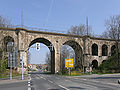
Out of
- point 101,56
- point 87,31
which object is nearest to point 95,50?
point 101,56

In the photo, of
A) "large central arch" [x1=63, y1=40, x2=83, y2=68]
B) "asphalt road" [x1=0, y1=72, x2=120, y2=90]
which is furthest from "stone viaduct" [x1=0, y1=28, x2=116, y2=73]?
"asphalt road" [x1=0, y1=72, x2=120, y2=90]

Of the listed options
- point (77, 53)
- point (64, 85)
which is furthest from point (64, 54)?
point (64, 85)

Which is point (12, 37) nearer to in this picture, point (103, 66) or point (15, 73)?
point (15, 73)

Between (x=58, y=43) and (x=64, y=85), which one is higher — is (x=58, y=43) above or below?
above

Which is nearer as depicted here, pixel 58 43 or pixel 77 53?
pixel 77 53

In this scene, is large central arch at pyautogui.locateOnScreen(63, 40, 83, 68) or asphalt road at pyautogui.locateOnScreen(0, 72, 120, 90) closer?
asphalt road at pyautogui.locateOnScreen(0, 72, 120, 90)

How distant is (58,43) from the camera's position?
161 ft

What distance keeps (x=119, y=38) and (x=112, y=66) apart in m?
8.23

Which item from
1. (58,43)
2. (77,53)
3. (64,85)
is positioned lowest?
(64,85)

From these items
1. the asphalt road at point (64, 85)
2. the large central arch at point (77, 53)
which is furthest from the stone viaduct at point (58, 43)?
the asphalt road at point (64, 85)

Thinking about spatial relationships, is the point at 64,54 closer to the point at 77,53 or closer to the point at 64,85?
the point at 77,53

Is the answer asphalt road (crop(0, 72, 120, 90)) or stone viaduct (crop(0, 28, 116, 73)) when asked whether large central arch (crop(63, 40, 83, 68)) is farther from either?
asphalt road (crop(0, 72, 120, 90))

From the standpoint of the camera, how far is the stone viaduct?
4312 centimetres

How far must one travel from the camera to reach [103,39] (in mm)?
57812
